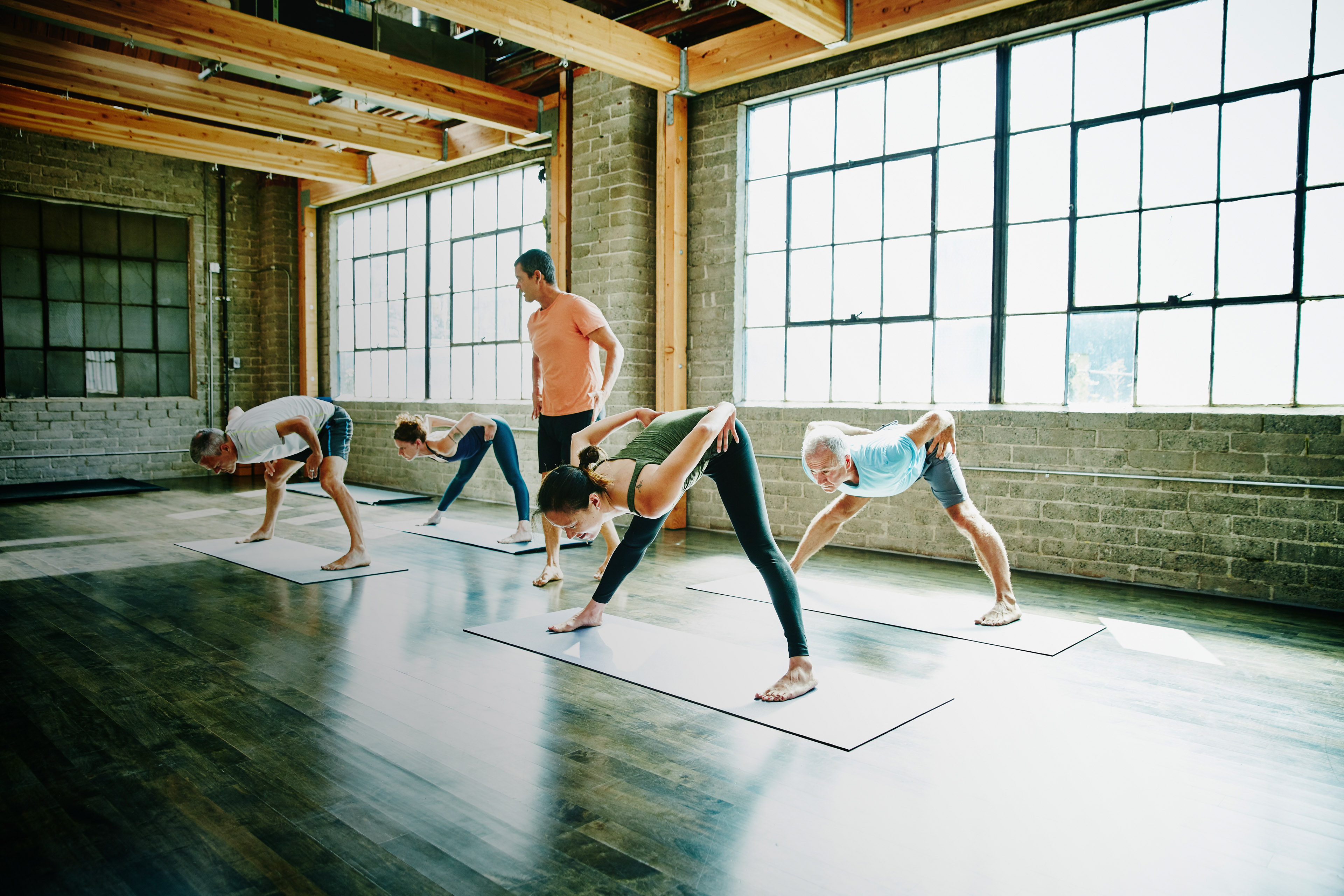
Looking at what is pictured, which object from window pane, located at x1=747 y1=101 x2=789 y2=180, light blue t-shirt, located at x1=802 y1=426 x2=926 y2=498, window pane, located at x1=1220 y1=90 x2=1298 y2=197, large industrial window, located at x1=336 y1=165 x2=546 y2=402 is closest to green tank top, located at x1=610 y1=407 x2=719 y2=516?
light blue t-shirt, located at x1=802 y1=426 x2=926 y2=498

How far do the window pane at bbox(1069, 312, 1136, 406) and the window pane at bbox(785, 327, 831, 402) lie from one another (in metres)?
1.59

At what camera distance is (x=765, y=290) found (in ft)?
20.4

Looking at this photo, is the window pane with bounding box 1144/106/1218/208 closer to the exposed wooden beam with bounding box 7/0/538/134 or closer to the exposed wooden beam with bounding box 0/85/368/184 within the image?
the exposed wooden beam with bounding box 7/0/538/134

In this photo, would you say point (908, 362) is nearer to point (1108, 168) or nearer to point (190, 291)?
point (1108, 168)

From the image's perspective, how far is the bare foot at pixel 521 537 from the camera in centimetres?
575

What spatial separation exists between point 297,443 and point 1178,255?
4.99 meters

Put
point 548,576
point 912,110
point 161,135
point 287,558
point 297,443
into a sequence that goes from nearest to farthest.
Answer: point 548,576 < point 297,443 < point 287,558 < point 912,110 < point 161,135

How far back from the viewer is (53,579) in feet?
14.8

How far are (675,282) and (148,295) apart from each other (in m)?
6.95

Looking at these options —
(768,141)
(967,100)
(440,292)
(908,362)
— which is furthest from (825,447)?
(440,292)

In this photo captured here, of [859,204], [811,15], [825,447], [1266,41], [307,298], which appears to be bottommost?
[825,447]

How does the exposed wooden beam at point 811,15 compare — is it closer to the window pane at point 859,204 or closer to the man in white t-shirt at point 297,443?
the window pane at point 859,204

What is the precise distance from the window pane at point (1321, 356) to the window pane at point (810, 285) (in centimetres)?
268

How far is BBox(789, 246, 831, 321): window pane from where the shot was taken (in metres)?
5.89
